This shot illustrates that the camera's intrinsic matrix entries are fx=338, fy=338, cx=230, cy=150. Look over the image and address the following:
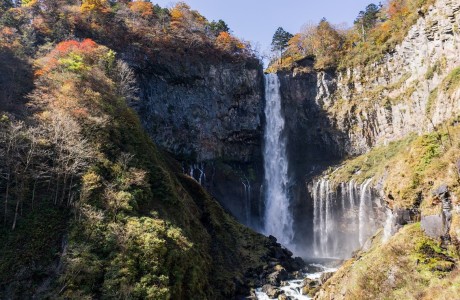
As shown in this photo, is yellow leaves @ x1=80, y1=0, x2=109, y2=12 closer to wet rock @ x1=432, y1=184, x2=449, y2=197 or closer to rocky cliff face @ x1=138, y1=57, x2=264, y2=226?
rocky cliff face @ x1=138, y1=57, x2=264, y2=226

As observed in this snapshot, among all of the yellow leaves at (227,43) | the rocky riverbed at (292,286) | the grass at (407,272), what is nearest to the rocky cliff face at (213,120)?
the yellow leaves at (227,43)

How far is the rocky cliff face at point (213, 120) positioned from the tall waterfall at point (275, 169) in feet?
4.33

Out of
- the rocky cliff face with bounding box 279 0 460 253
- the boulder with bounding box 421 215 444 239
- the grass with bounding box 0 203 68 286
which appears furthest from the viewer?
the rocky cliff face with bounding box 279 0 460 253

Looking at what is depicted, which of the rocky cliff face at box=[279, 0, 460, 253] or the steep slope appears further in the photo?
the rocky cliff face at box=[279, 0, 460, 253]

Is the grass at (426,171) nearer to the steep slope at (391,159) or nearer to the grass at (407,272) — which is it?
the steep slope at (391,159)

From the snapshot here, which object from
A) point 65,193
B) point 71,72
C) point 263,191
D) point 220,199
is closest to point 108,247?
point 65,193

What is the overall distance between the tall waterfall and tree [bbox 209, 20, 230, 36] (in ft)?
46.0

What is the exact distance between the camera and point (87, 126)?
29.0 m

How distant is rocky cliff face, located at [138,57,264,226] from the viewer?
4909 cm

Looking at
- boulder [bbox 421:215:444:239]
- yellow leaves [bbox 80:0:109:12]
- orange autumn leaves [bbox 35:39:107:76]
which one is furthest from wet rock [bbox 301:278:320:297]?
yellow leaves [bbox 80:0:109:12]

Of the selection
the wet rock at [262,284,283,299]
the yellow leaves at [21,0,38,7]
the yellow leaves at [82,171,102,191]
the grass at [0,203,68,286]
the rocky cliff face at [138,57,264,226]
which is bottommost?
the wet rock at [262,284,283,299]

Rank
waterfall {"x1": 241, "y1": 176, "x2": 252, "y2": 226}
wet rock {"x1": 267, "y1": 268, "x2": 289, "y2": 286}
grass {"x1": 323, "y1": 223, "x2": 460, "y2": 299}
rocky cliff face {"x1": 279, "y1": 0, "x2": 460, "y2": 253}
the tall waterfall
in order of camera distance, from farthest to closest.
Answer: waterfall {"x1": 241, "y1": 176, "x2": 252, "y2": 226}, the tall waterfall, rocky cliff face {"x1": 279, "y1": 0, "x2": 460, "y2": 253}, wet rock {"x1": 267, "y1": 268, "x2": 289, "y2": 286}, grass {"x1": 323, "y1": 223, "x2": 460, "y2": 299}

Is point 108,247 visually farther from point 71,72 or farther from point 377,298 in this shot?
point 71,72

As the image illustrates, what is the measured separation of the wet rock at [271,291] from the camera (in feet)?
85.1
